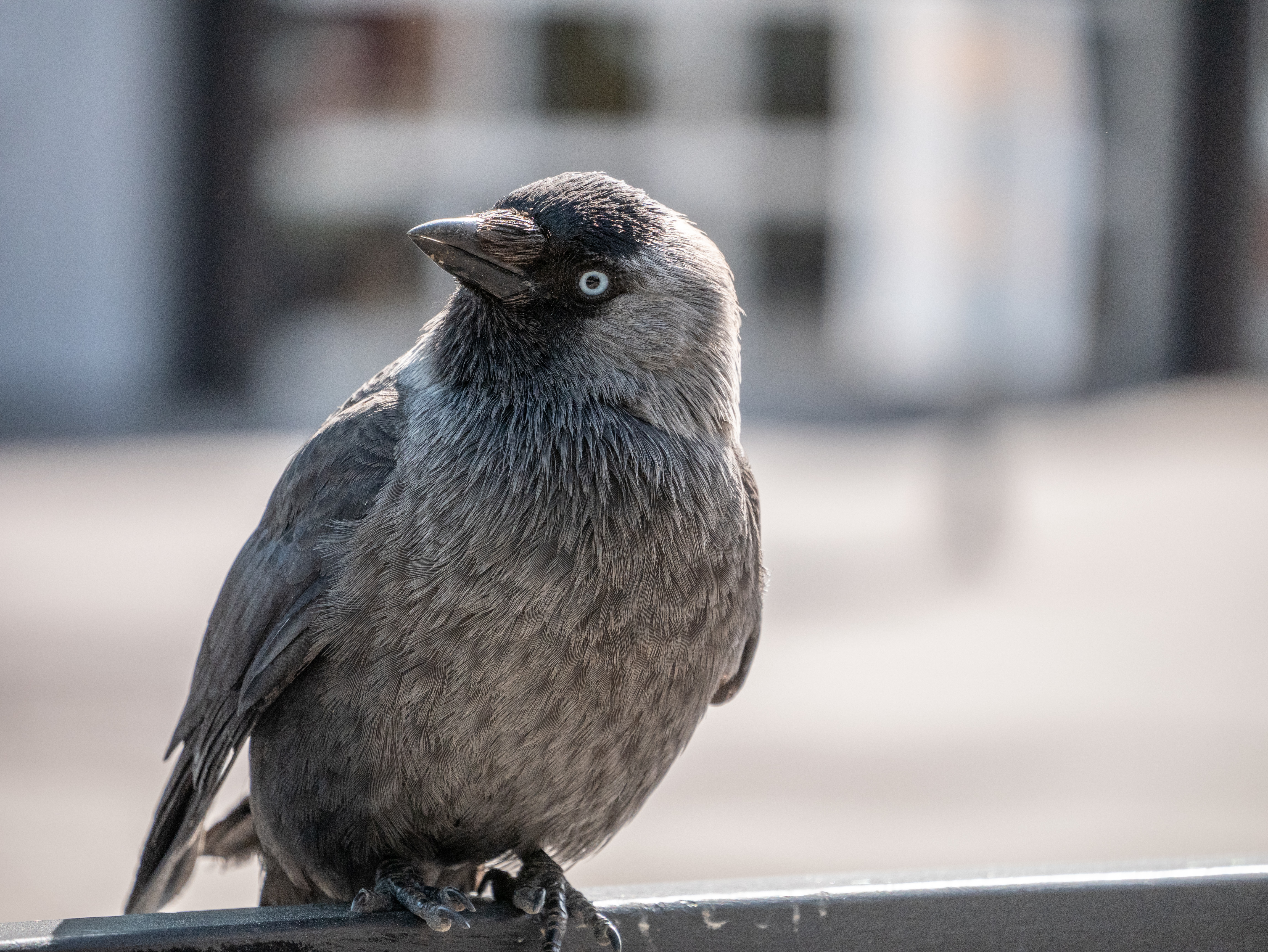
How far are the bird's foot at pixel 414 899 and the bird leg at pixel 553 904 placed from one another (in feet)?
0.35

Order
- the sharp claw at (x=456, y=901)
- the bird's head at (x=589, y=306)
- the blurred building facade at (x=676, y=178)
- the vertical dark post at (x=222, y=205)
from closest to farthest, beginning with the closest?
the sharp claw at (x=456, y=901), the bird's head at (x=589, y=306), the vertical dark post at (x=222, y=205), the blurred building facade at (x=676, y=178)

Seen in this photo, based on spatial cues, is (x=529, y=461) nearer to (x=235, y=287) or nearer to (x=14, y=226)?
(x=235, y=287)

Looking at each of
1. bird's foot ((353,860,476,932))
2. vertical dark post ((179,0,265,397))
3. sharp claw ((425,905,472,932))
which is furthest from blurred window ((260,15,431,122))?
sharp claw ((425,905,472,932))

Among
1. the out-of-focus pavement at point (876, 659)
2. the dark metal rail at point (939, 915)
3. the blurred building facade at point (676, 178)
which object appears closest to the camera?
the dark metal rail at point (939, 915)

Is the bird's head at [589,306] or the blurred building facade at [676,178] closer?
the bird's head at [589,306]

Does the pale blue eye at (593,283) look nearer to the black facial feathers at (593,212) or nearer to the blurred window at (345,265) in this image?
the black facial feathers at (593,212)

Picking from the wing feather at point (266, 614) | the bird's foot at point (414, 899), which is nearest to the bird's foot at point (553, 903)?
the bird's foot at point (414, 899)

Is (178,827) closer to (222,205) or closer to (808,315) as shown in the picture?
(222,205)

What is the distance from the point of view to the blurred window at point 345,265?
12.8 m

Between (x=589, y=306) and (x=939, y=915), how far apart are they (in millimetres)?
1207

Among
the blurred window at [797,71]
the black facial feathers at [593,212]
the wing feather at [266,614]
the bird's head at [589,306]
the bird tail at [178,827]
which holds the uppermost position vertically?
the blurred window at [797,71]

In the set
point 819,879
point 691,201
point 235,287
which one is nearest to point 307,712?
point 819,879

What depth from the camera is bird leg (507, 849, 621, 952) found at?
2.29 metres

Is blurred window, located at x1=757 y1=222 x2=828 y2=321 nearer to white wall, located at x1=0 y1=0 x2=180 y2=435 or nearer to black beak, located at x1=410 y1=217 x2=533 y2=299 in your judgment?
white wall, located at x1=0 y1=0 x2=180 y2=435
